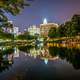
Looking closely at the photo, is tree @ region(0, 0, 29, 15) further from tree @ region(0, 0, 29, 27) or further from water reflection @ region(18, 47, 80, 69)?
water reflection @ region(18, 47, 80, 69)

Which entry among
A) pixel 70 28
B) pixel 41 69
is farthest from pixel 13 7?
pixel 70 28

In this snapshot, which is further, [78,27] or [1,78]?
[78,27]

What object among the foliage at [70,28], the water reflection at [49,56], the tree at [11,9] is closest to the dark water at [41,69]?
the water reflection at [49,56]

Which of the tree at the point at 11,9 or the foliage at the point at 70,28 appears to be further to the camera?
the foliage at the point at 70,28

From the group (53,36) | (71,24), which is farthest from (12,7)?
(53,36)

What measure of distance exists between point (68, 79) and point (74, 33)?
121ft

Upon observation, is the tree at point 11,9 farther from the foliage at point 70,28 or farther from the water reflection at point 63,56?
the foliage at point 70,28

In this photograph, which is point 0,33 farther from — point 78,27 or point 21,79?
point 78,27

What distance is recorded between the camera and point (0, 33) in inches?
458

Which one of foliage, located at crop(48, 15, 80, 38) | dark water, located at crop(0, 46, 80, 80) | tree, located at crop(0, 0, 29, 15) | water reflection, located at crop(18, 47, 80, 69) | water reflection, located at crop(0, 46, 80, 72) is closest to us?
dark water, located at crop(0, 46, 80, 80)

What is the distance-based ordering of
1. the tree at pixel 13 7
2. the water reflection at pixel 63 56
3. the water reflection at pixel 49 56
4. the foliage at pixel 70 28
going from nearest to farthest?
the tree at pixel 13 7 < the water reflection at pixel 49 56 < the water reflection at pixel 63 56 < the foliage at pixel 70 28

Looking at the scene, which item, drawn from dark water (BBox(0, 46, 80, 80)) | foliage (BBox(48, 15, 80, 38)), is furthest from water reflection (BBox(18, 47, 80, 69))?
foliage (BBox(48, 15, 80, 38))

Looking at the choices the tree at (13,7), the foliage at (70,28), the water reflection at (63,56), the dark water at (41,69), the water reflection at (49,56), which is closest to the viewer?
the dark water at (41,69)

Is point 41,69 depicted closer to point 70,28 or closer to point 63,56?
point 63,56
